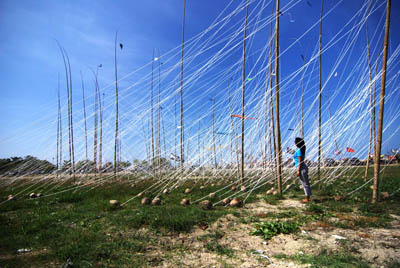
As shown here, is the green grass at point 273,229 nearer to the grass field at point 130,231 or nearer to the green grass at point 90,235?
the grass field at point 130,231

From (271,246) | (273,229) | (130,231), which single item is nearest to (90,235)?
(130,231)

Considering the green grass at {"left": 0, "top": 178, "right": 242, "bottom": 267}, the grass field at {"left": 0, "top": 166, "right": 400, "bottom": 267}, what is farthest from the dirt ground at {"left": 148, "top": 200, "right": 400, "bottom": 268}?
the green grass at {"left": 0, "top": 178, "right": 242, "bottom": 267}

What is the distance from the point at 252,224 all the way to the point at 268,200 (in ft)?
7.84

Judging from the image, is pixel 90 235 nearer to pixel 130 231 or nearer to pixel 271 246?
pixel 130 231

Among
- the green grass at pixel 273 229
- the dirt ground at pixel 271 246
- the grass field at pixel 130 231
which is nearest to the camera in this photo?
the dirt ground at pixel 271 246

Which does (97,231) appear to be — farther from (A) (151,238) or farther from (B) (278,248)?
(B) (278,248)

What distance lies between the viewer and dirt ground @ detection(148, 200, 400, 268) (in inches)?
104

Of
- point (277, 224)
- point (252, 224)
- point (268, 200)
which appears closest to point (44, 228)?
point (252, 224)

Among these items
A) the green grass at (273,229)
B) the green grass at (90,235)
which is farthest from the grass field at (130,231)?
the green grass at (273,229)

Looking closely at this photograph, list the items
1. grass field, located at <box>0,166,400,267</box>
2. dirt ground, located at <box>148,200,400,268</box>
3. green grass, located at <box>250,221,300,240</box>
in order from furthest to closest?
green grass, located at <box>250,221,300,240</box> → grass field, located at <box>0,166,400,267</box> → dirt ground, located at <box>148,200,400,268</box>

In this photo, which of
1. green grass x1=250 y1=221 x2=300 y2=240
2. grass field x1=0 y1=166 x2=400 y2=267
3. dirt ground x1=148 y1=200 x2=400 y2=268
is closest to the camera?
dirt ground x1=148 y1=200 x2=400 y2=268

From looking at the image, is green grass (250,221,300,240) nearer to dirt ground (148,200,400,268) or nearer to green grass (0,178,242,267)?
dirt ground (148,200,400,268)

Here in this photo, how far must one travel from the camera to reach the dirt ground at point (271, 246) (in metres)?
2.63

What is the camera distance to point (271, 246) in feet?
10.2
